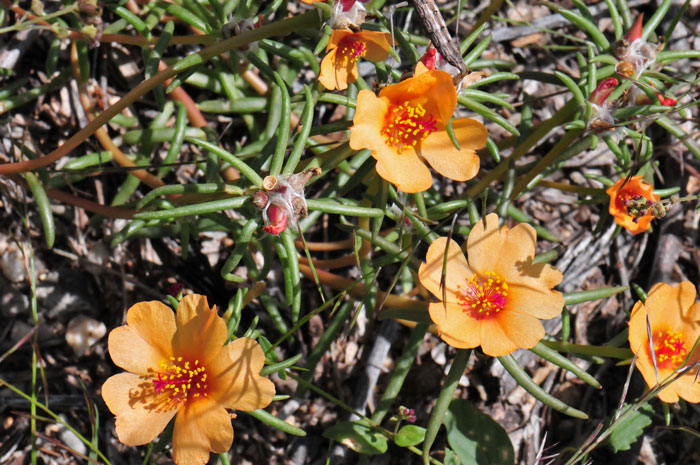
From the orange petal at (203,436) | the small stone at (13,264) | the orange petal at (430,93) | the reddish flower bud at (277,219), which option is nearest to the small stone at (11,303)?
the small stone at (13,264)

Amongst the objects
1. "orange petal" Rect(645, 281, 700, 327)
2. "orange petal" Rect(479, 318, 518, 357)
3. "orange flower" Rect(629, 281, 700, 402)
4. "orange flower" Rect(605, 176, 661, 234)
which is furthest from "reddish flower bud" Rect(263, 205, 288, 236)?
"orange flower" Rect(605, 176, 661, 234)

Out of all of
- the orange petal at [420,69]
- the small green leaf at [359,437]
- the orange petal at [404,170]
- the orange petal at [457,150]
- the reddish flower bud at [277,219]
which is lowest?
the small green leaf at [359,437]

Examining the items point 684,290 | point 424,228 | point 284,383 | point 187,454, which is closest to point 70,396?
point 284,383

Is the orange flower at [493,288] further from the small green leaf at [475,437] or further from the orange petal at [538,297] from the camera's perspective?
the small green leaf at [475,437]

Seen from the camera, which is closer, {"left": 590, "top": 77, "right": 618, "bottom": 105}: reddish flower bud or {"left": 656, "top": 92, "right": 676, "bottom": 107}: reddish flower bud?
{"left": 590, "top": 77, "right": 618, "bottom": 105}: reddish flower bud

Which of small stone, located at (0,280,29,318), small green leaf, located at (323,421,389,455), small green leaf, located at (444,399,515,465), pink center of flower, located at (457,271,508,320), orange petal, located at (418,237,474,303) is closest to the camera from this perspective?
orange petal, located at (418,237,474,303)

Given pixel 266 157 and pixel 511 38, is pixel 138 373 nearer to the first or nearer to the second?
pixel 266 157

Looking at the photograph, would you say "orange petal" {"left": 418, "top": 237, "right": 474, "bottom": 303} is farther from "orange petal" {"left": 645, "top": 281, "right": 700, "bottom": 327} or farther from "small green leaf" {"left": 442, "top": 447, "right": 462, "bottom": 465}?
"small green leaf" {"left": 442, "top": 447, "right": 462, "bottom": 465}

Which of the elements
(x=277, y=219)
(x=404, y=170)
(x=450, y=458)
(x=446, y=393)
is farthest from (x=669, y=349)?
(x=277, y=219)
